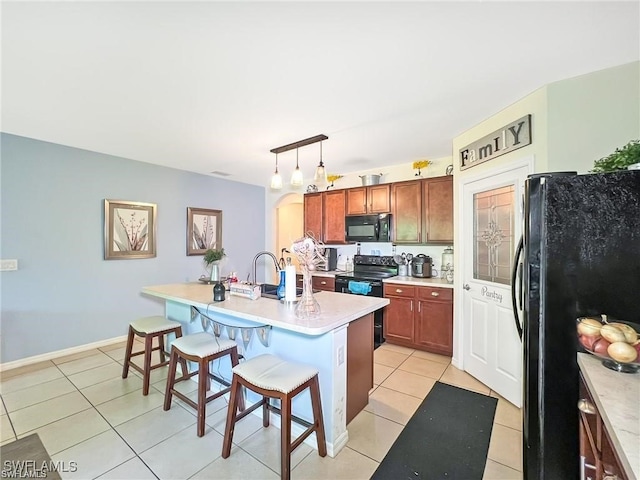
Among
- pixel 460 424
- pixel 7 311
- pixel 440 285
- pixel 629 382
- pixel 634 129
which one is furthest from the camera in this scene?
pixel 440 285

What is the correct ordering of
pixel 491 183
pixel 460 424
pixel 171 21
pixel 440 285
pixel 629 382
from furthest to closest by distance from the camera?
pixel 440 285
pixel 491 183
pixel 460 424
pixel 171 21
pixel 629 382

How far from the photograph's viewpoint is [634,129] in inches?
73.6

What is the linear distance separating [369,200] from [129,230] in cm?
345

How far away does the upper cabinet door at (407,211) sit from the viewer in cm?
393

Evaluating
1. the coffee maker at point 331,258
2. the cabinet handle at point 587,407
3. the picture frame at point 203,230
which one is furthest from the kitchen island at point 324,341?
the coffee maker at point 331,258

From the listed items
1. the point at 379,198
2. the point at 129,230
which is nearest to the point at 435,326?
the point at 379,198

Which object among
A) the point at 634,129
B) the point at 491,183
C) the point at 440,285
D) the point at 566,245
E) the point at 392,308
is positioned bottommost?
the point at 392,308

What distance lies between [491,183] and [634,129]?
0.95 metres

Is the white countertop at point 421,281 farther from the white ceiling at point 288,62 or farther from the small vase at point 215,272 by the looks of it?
the small vase at point 215,272

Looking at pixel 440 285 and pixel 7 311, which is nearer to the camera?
pixel 7 311

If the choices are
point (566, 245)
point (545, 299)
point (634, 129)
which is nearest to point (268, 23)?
point (566, 245)

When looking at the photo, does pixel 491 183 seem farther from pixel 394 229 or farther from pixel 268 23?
pixel 268 23

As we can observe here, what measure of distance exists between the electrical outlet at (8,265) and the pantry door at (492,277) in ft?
15.8

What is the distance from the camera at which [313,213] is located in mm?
5035
